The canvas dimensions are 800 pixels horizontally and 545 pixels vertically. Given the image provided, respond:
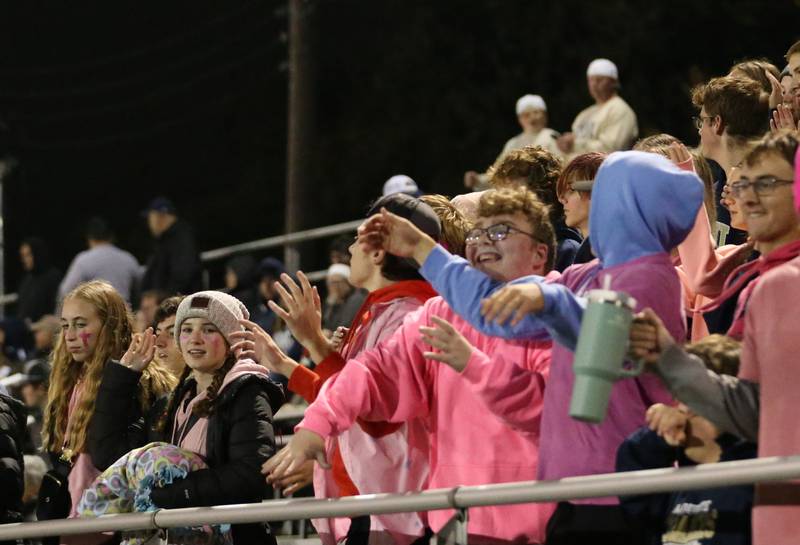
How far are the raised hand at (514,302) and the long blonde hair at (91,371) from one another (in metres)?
2.49

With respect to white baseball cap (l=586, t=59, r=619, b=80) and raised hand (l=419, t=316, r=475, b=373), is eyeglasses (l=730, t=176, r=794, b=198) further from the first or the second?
white baseball cap (l=586, t=59, r=619, b=80)

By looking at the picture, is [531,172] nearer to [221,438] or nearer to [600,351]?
[221,438]

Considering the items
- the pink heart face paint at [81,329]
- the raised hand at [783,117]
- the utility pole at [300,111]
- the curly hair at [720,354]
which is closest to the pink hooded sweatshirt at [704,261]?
the raised hand at [783,117]

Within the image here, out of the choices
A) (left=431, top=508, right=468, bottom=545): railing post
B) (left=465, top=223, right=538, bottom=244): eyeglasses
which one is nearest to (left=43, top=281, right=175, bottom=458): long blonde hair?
(left=465, top=223, right=538, bottom=244): eyeglasses

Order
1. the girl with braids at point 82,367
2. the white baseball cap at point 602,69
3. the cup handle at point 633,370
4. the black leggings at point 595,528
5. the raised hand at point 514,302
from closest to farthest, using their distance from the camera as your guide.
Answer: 1. the cup handle at point 633,370
2. the raised hand at point 514,302
3. the black leggings at point 595,528
4. the girl with braids at point 82,367
5. the white baseball cap at point 602,69

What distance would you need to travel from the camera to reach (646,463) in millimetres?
4273

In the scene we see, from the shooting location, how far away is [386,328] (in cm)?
536

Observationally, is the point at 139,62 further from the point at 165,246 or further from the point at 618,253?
the point at 618,253

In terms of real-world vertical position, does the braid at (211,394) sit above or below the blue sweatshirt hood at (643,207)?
below

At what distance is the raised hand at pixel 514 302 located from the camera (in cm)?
412

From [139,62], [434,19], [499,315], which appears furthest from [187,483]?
[139,62]

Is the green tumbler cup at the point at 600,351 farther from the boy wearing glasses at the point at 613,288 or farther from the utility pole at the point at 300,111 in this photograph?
the utility pole at the point at 300,111

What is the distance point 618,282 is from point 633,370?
0.48 metres

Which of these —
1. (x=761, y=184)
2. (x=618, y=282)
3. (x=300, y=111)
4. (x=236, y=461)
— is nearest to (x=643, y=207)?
(x=618, y=282)
